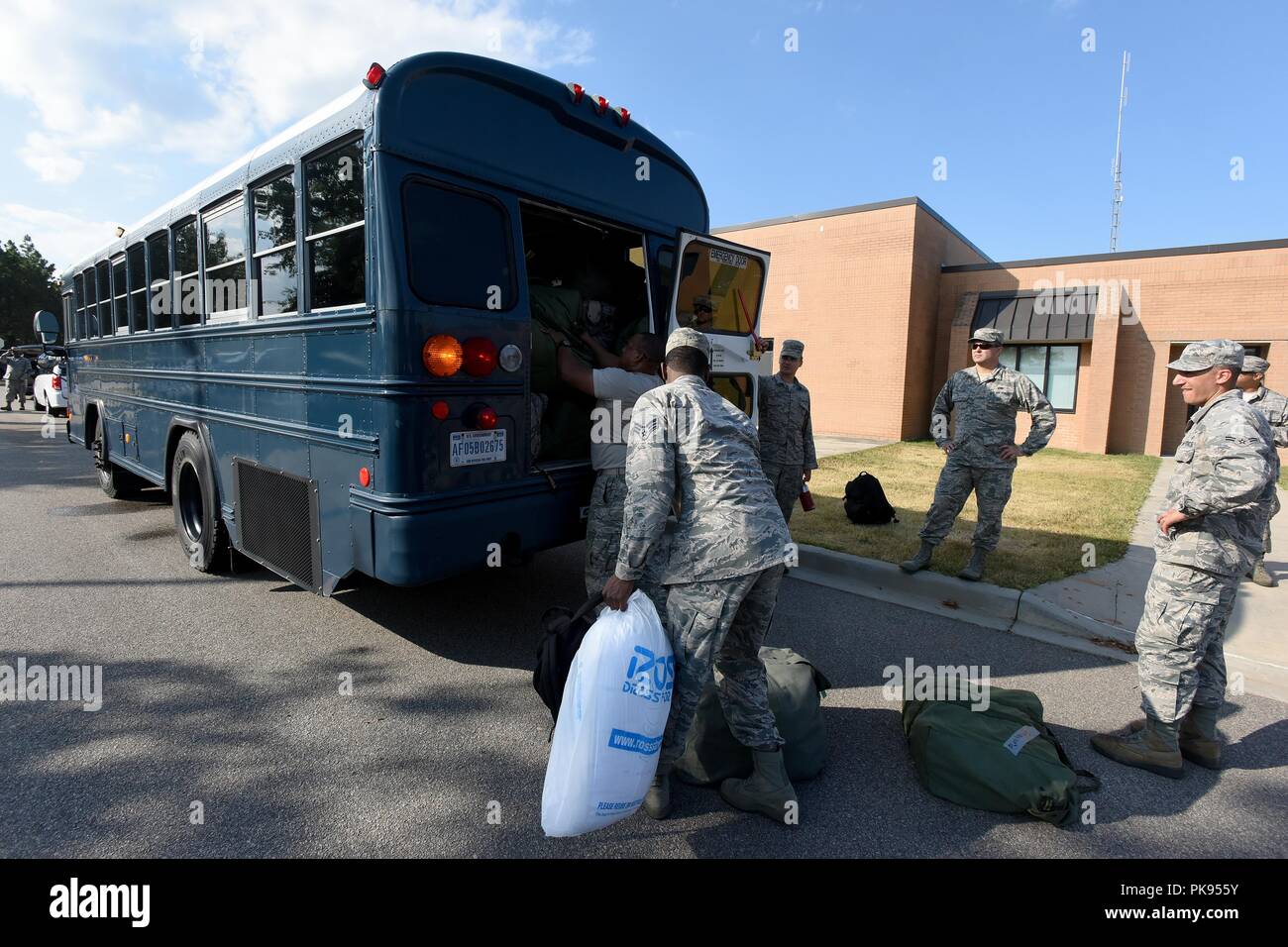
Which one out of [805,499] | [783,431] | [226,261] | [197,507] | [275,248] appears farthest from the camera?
[805,499]

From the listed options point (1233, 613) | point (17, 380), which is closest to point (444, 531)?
point (1233, 613)

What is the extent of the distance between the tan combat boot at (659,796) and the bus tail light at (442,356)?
2.02 metres

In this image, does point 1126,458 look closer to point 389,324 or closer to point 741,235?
point 741,235

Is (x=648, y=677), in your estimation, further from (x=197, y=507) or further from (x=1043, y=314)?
(x=1043, y=314)

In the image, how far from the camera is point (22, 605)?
4773 mm

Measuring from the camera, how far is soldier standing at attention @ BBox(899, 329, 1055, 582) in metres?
5.35

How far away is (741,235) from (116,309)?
16947 mm

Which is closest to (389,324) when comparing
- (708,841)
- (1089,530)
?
(708,841)

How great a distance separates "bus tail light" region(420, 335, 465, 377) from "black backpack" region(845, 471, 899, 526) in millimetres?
5245

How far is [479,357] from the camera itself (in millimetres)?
3484

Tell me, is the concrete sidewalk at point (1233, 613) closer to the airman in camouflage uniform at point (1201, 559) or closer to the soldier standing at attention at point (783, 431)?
the airman in camouflage uniform at point (1201, 559)

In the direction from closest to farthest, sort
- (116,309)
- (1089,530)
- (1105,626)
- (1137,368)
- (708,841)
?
(708,841) → (1105,626) → (116,309) → (1089,530) → (1137,368)

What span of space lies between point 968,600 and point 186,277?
6.27 m
